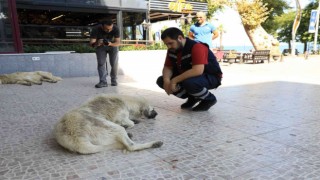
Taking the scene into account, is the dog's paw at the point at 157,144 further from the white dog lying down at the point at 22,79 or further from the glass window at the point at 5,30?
the glass window at the point at 5,30

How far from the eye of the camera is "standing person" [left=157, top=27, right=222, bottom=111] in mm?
3775

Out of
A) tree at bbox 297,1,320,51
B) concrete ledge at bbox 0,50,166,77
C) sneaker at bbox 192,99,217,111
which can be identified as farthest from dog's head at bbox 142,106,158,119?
tree at bbox 297,1,320,51

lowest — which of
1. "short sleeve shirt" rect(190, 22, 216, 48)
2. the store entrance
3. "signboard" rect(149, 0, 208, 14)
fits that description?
"short sleeve shirt" rect(190, 22, 216, 48)

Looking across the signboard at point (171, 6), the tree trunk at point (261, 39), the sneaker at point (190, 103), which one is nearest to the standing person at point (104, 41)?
the sneaker at point (190, 103)

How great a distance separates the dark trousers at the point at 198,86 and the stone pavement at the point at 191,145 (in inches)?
10.7

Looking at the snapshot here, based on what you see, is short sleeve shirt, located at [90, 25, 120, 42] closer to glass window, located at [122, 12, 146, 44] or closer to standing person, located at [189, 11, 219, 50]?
standing person, located at [189, 11, 219, 50]

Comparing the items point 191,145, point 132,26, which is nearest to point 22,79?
point 191,145

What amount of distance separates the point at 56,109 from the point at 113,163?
2461 millimetres

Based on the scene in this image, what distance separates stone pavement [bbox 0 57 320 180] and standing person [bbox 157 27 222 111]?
0.99ft

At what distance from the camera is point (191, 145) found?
2818mm

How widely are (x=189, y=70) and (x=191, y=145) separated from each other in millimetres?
1300

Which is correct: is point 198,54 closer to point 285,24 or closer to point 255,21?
point 255,21

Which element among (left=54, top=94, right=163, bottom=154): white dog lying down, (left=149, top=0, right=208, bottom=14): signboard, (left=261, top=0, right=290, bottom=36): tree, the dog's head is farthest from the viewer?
(left=261, top=0, right=290, bottom=36): tree

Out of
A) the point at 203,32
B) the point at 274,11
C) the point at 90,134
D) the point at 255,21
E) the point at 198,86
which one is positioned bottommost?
the point at 90,134
